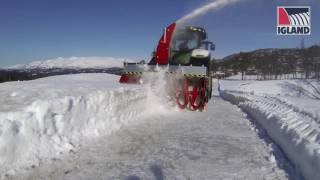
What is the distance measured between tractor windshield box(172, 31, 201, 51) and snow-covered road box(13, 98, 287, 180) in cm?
629

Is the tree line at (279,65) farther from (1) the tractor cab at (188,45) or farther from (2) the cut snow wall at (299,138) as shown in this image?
(2) the cut snow wall at (299,138)

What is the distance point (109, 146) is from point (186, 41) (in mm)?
9012

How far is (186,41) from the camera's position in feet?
49.6

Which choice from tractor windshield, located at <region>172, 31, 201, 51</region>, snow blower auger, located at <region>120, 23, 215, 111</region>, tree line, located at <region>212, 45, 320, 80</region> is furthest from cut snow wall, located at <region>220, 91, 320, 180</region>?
tree line, located at <region>212, 45, 320, 80</region>

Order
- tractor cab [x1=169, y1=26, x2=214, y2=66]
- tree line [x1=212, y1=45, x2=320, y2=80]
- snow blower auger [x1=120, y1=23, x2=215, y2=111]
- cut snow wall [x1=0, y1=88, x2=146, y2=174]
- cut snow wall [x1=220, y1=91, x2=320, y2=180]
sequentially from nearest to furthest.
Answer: cut snow wall [x1=220, y1=91, x2=320, y2=180], cut snow wall [x1=0, y1=88, x2=146, y2=174], snow blower auger [x1=120, y1=23, x2=215, y2=111], tractor cab [x1=169, y1=26, x2=214, y2=66], tree line [x1=212, y1=45, x2=320, y2=80]

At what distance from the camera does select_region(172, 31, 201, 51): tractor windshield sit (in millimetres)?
15062

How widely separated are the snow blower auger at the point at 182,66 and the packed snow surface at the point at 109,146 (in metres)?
3.25

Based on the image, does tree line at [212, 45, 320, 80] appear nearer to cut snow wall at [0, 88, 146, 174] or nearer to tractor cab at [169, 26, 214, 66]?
tractor cab at [169, 26, 214, 66]

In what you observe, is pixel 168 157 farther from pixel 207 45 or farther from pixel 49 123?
pixel 207 45

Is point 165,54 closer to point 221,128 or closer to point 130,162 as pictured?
point 221,128

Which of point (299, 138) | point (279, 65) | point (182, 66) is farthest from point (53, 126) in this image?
point (279, 65)

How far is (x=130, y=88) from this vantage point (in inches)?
432

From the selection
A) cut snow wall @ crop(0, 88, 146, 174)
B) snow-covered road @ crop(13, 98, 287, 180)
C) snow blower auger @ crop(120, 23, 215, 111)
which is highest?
snow blower auger @ crop(120, 23, 215, 111)

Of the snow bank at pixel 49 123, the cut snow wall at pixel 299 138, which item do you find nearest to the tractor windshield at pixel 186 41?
the cut snow wall at pixel 299 138
